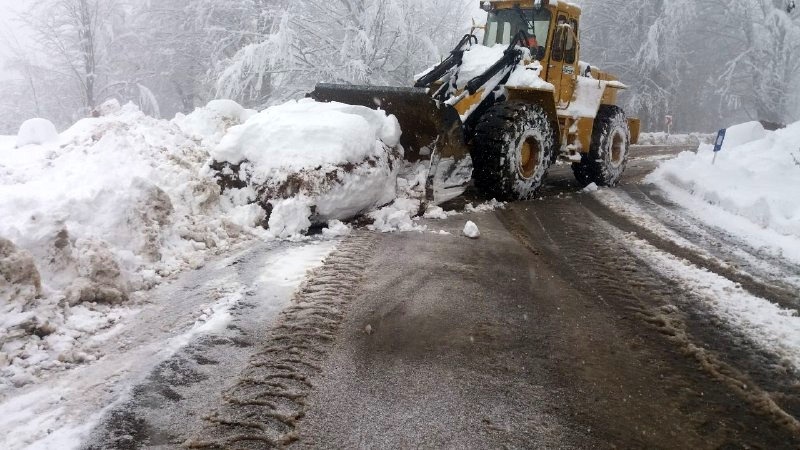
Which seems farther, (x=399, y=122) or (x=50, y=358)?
(x=399, y=122)

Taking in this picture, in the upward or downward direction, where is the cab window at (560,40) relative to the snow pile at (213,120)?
upward

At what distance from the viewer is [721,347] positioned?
3.03 m

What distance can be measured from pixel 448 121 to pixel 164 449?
4539 millimetres

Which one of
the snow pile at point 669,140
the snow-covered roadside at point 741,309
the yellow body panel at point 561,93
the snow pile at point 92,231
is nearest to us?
the snow pile at point 92,231

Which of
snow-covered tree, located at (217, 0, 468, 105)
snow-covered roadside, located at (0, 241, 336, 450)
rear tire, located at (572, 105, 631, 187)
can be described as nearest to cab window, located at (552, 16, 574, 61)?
rear tire, located at (572, 105, 631, 187)

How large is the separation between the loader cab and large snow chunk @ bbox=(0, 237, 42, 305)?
20.7 ft

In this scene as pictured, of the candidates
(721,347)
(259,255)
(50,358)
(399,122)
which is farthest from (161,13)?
(721,347)

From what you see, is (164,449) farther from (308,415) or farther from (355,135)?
(355,135)

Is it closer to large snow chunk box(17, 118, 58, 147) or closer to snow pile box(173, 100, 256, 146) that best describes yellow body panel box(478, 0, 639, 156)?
snow pile box(173, 100, 256, 146)

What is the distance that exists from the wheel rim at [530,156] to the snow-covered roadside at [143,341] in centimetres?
321

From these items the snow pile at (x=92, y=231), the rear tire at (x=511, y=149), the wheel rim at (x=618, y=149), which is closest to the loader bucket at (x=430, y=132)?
the rear tire at (x=511, y=149)

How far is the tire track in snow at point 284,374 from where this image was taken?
2.15 metres

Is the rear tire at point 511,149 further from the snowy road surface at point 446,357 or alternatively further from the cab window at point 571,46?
the snowy road surface at point 446,357

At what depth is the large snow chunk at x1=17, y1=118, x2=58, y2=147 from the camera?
670 centimetres
